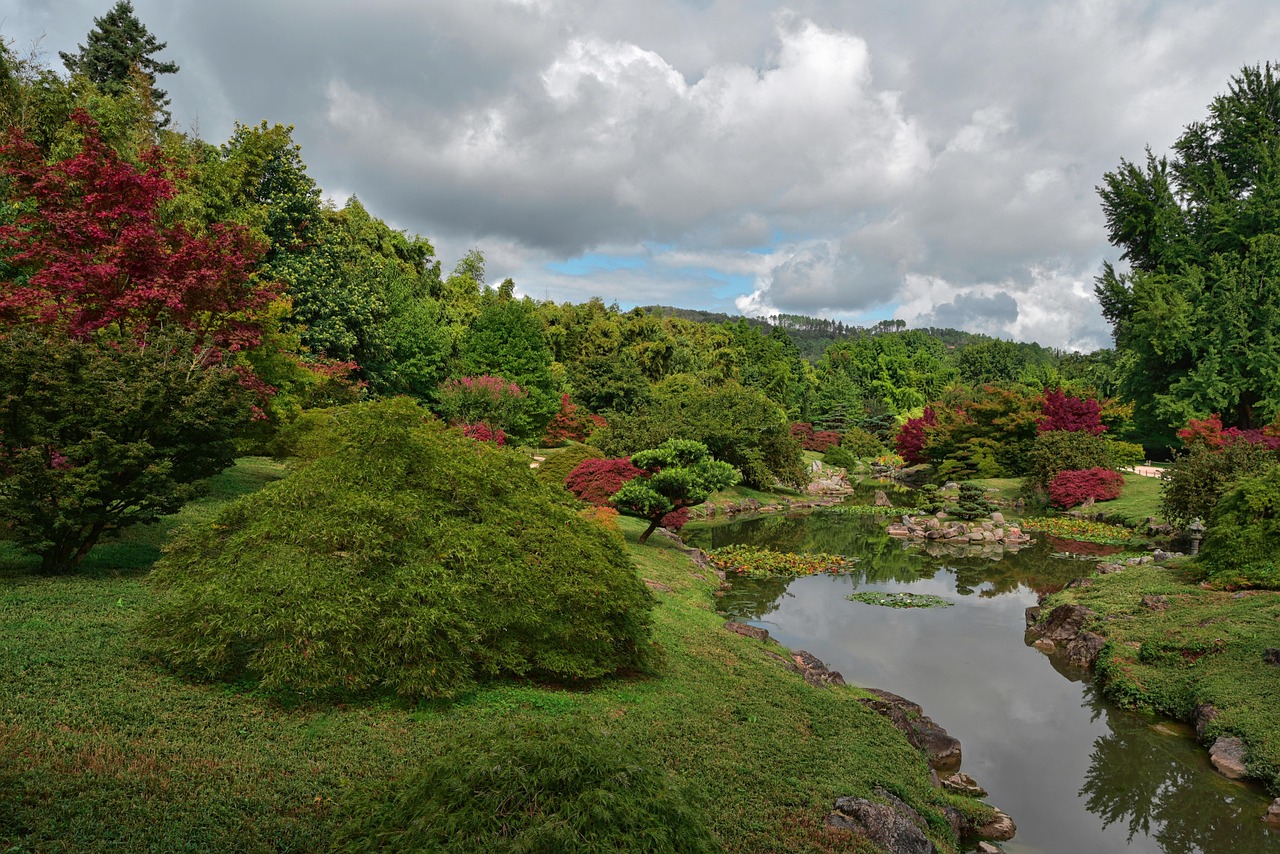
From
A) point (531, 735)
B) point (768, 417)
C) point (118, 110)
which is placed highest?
point (118, 110)

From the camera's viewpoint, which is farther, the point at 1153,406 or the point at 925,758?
the point at 1153,406

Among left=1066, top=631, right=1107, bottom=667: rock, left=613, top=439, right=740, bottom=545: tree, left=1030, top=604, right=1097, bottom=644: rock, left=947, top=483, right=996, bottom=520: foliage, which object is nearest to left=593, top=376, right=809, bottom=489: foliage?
left=947, top=483, right=996, bottom=520: foliage

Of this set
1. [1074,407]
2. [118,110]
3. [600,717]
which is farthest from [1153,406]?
[118,110]

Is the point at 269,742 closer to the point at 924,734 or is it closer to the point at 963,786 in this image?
the point at 963,786

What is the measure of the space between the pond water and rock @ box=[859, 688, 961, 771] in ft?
1.01

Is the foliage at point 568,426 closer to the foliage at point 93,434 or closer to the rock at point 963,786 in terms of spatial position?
the foliage at point 93,434

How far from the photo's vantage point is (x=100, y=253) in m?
10.2

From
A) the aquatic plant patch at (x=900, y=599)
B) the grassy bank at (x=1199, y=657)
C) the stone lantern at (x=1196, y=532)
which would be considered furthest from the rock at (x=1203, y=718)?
the stone lantern at (x=1196, y=532)

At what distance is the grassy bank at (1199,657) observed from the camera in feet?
28.5

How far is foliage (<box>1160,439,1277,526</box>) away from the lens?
17406 mm

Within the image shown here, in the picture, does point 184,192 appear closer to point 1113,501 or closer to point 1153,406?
point 1113,501

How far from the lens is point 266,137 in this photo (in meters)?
21.3

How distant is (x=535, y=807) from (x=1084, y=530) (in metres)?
27.3

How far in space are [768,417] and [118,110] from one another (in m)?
25.9
